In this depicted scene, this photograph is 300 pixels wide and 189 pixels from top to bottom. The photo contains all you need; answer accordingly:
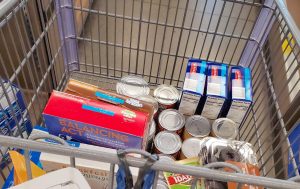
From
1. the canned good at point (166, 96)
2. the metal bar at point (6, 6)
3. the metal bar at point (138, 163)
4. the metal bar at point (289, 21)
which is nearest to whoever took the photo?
the metal bar at point (138, 163)

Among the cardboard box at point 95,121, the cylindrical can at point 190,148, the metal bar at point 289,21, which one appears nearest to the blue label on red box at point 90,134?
the cardboard box at point 95,121

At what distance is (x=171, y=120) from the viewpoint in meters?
1.07

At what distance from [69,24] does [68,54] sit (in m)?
0.13

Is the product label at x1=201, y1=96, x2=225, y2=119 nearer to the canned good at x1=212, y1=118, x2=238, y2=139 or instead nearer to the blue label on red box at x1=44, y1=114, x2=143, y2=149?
the canned good at x1=212, y1=118, x2=238, y2=139

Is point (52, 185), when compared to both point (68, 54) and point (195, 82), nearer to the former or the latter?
point (195, 82)

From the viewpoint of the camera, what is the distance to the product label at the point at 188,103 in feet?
3.34

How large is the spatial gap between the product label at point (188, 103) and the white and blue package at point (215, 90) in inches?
1.2

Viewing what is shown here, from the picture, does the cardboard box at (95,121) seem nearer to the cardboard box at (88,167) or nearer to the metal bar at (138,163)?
the cardboard box at (88,167)

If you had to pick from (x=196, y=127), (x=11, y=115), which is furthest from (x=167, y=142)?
(x=11, y=115)

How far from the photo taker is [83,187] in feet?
1.83

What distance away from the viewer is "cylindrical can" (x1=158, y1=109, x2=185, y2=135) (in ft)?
3.43

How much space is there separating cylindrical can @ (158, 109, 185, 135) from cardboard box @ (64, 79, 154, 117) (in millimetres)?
175

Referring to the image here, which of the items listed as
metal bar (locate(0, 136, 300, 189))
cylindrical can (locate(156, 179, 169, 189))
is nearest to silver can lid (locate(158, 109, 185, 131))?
cylindrical can (locate(156, 179, 169, 189))

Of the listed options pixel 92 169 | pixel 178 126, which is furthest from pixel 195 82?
pixel 92 169
